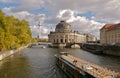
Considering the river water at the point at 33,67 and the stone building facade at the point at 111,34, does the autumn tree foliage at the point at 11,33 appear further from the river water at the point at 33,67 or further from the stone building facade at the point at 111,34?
the stone building facade at the point at 111,34

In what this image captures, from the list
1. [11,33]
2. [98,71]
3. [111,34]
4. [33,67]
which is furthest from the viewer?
[111,34]

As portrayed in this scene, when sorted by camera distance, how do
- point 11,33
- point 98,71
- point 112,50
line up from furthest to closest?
1. point 112,50
2. point 11,33
3. point 98,71

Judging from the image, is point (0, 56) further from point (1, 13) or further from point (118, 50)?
point (118, 50)

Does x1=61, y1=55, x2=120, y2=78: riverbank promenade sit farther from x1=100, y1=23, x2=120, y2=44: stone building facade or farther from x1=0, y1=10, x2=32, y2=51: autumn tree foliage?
x1=100, y1=23, x2=120, y2=44: stone building facade

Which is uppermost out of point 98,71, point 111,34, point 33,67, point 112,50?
point 111,34

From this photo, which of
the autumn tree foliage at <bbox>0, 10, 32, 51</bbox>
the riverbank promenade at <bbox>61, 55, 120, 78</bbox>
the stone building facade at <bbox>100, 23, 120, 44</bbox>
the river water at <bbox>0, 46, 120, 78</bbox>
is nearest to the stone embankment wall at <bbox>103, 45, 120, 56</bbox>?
the river water at <bbox>0, 46, 120, 78</bbox>

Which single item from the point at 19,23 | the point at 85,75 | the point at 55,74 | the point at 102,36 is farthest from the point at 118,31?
the point at 85,75

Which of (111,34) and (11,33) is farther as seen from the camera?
(111,34)

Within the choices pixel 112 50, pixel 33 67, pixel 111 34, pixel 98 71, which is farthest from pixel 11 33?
pixel 111 34

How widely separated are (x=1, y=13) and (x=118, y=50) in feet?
135

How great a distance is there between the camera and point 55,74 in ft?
134

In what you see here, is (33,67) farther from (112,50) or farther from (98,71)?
(112,50)

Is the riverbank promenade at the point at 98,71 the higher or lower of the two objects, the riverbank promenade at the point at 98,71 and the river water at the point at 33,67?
the higher

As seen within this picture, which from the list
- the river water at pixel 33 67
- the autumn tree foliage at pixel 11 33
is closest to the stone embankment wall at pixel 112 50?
the river water at pixel 33 67
